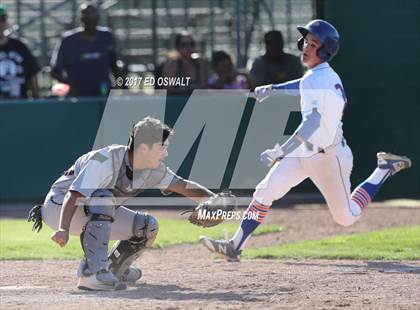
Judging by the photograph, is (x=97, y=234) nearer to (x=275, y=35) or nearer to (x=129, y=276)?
(x=129, y=276)

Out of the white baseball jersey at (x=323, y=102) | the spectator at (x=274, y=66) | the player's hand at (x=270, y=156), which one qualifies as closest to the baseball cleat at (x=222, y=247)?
the player's hand at (x=270, y=156)

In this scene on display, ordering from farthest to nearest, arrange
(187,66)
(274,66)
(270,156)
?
1. (187,66)
2. (274,66)
3. (270,156)

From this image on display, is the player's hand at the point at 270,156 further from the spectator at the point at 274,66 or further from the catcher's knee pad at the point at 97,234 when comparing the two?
the spectator at the point at 274,66

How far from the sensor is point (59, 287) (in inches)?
274

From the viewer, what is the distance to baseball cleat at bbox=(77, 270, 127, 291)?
21.8 ft

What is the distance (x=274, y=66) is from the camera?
1270 centimetres

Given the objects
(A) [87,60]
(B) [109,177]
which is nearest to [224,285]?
(B) [109,177]

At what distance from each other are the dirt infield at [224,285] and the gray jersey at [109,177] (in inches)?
27.3

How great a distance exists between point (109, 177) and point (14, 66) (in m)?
6.81

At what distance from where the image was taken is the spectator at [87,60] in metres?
13.0

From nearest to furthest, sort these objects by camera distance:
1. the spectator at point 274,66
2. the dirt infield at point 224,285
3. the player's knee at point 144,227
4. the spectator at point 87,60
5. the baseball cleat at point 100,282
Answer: the dirt infield at point 224,285, the baseball cleat at point 100,282, the player's knee at point 144,227, the spectator at point 274,66, the spectator at point 87,60

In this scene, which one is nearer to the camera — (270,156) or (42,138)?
(270,156)

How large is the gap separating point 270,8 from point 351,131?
313 centimetres

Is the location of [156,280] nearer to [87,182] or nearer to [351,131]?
[87,182]
